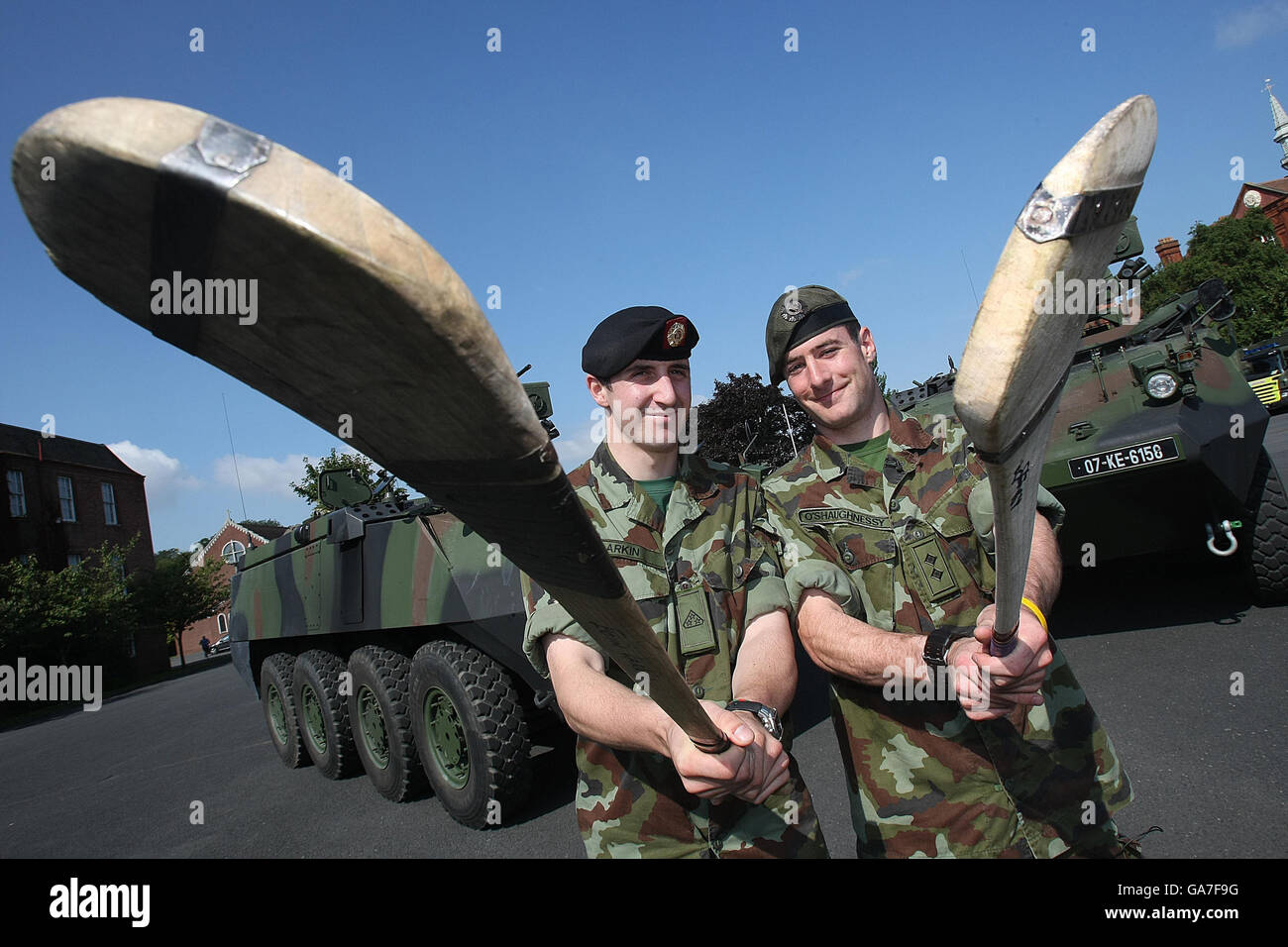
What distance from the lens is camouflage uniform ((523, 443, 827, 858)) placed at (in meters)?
1.76

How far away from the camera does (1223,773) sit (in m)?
3.46

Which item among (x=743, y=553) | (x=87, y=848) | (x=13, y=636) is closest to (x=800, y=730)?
(x=743, y=553)

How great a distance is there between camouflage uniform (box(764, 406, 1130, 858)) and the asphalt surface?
159 centimetres

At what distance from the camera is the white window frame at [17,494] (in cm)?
2706

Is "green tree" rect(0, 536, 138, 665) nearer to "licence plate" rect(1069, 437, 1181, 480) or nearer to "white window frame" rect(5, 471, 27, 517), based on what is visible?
"white window frame" rect(5, 471, 27, 517)

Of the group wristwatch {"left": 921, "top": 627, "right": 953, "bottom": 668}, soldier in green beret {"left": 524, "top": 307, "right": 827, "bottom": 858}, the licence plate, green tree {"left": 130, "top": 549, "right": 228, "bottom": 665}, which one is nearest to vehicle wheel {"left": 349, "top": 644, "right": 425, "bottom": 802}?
soldier in green beret {"left": 524, "top": 307, "right": 827, "bottom": 858}

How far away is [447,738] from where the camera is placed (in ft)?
15.8

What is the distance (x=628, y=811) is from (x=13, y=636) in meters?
23.7

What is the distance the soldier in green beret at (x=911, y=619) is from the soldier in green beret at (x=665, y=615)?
14 cm

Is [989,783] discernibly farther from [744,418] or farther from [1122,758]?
[744,418]

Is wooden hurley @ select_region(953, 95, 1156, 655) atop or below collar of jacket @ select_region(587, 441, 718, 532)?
atop

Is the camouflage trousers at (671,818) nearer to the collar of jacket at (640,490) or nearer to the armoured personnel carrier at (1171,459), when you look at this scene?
the collar of jacket at (640,490)
